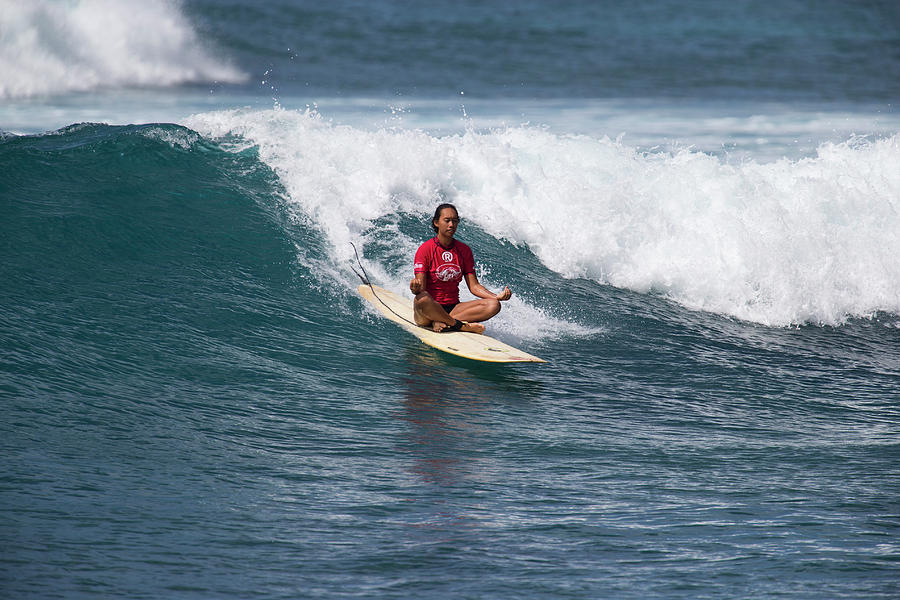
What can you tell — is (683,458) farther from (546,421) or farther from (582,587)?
Result: (582,587)

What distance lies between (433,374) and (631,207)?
5.87m

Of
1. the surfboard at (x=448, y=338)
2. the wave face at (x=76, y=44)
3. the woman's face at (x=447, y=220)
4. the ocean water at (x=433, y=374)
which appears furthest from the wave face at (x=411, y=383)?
the wave face at (x=76, y=44)

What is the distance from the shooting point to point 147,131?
41.4 ft

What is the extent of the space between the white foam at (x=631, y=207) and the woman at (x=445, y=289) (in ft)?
8.42

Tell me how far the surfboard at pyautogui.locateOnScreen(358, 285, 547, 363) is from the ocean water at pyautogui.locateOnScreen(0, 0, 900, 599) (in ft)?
0.54

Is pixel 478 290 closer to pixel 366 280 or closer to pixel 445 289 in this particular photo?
pixel 445 289

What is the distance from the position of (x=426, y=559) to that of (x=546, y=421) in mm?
2512

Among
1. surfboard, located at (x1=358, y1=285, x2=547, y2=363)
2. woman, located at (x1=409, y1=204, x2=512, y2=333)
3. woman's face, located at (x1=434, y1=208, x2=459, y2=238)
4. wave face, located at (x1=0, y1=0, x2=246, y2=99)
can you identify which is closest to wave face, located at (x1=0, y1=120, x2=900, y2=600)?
surfboard, located at (x1=358, y1=285, x2=547, y2=363)

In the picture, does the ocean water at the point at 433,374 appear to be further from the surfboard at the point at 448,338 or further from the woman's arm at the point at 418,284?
the woman's arm at the point at 418,284

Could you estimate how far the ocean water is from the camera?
15.2ft

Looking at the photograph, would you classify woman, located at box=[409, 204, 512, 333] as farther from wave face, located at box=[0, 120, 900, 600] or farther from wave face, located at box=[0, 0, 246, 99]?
wave face, located at box=[0, 0, 246, 99]

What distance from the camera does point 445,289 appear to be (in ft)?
28.0

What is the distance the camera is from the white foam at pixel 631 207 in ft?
37.6

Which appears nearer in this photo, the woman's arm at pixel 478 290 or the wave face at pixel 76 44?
the woman's arm at pixel 478 290
